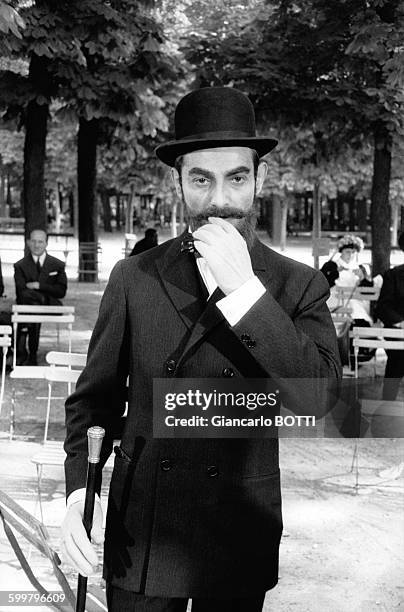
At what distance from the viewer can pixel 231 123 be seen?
2.17 metres

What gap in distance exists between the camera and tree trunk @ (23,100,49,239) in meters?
16.4

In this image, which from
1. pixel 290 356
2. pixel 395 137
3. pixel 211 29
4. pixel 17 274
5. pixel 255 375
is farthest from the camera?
pixel 211 29

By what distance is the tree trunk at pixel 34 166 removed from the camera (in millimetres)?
16359

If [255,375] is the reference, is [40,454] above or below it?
below

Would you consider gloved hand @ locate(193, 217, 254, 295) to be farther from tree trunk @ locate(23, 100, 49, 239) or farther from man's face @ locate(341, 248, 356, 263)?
tree trunk @ locate(23, 100, 49, 239)

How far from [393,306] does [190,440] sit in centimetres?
709

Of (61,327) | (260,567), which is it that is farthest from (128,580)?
(61,327)

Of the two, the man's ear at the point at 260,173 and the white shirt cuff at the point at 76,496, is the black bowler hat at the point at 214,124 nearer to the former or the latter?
the man's ear at the point at 260,173

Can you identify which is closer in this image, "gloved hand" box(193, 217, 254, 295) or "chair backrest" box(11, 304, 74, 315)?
"gloved hand" box(193, 217, 254, 295)

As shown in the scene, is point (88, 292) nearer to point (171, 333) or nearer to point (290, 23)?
point (290, 23)

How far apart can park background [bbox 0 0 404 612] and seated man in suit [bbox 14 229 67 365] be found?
30.6 inches

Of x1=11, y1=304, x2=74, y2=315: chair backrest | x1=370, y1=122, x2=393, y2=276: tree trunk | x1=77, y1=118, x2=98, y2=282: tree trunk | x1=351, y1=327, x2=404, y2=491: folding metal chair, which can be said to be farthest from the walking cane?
x1=77, y1=118, x2=98, y2=282: tree trunk

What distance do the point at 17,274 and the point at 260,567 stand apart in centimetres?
1067

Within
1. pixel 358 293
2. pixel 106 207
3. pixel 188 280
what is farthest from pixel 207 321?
pixel 106 207
